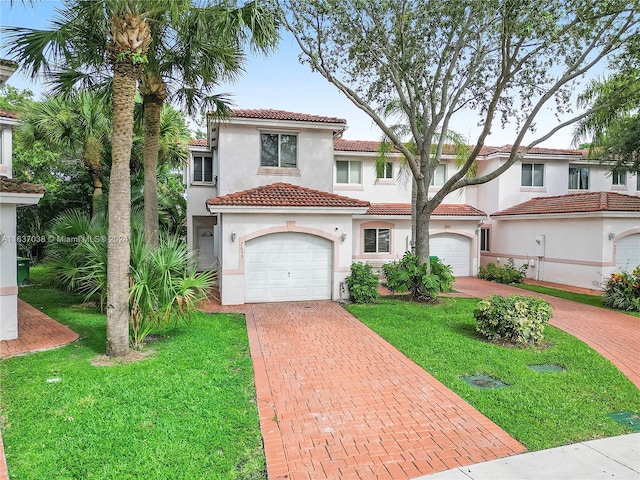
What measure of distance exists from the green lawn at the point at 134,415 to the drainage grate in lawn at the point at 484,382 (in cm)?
408

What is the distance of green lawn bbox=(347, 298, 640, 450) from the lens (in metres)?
5.67

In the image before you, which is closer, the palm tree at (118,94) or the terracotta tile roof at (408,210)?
the palm tree at (118,94)

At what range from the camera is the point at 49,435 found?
16.8 feet

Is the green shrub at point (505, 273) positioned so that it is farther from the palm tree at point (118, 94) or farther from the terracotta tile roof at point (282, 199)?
the palm tree at point (118, 94)

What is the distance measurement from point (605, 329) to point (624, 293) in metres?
4.03

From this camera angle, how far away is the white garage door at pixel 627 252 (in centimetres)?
1834

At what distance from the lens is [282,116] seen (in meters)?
17.1

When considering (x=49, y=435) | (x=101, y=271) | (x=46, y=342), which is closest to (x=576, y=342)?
(x=49, y=435)

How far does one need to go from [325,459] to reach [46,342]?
25.8 feet

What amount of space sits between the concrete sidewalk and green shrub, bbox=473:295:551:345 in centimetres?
455

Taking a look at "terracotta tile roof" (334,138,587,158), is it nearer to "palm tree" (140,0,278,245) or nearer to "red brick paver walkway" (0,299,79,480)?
"palm tree" (140,0,278,245)

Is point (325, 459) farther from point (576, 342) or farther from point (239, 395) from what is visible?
point (576, 342)

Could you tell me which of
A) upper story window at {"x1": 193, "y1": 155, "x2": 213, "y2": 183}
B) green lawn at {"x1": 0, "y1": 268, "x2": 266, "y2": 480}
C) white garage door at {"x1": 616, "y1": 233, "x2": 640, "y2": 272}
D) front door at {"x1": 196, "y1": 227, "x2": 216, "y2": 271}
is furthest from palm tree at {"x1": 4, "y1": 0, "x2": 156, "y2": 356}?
white garage door at {"x1": 616, "y1": 233, "x2": 640, "y2": 272}

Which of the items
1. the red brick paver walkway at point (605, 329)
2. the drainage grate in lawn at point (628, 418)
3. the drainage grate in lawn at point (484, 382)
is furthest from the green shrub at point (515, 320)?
the drainage grate in lawn at point (628, 418)
